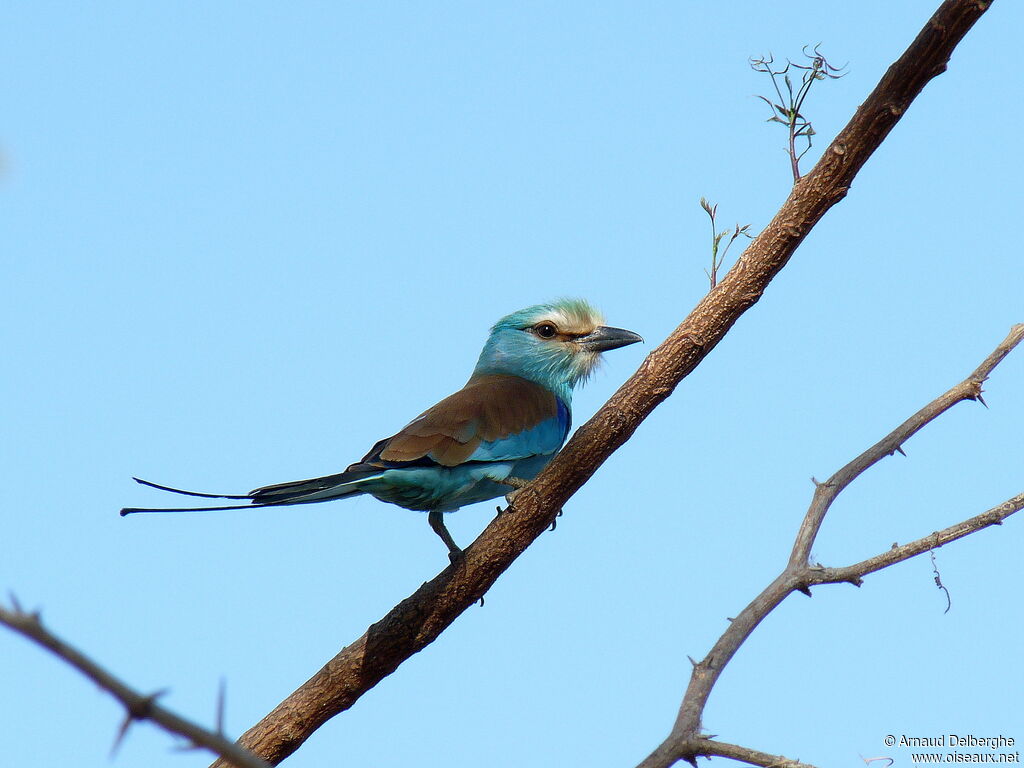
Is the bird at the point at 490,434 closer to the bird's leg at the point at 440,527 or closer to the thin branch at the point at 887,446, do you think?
the bird's leg at the point at 440,527

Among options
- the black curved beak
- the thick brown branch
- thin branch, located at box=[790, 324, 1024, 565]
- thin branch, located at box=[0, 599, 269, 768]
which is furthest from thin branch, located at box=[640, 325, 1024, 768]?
the black curved beak

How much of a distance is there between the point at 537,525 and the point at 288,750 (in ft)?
4.68

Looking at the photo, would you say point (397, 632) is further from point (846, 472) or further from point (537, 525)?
point (846, 472)

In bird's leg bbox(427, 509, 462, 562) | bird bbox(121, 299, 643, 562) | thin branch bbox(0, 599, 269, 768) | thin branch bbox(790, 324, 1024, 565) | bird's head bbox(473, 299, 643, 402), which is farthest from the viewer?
bird's head bbox(473, 299, 643, 402)

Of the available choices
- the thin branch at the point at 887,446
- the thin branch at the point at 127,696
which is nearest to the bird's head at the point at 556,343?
the thin branch at the point at 887,446

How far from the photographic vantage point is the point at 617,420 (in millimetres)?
4207

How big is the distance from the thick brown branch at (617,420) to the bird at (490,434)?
0.81 feet

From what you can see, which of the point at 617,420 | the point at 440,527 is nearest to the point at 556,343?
the point at 440,527

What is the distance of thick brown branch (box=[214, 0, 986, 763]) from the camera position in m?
3.74

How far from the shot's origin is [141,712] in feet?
3.54

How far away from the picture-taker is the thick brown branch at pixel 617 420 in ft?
12.3

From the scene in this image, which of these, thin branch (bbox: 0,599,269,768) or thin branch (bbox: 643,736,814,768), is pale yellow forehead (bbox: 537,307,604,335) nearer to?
thin branch (bbox: 643,736,814,768)

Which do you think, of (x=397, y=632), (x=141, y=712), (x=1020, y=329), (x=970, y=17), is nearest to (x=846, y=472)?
(x=1020, y=329)

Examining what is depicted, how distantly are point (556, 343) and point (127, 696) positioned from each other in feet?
19.1
